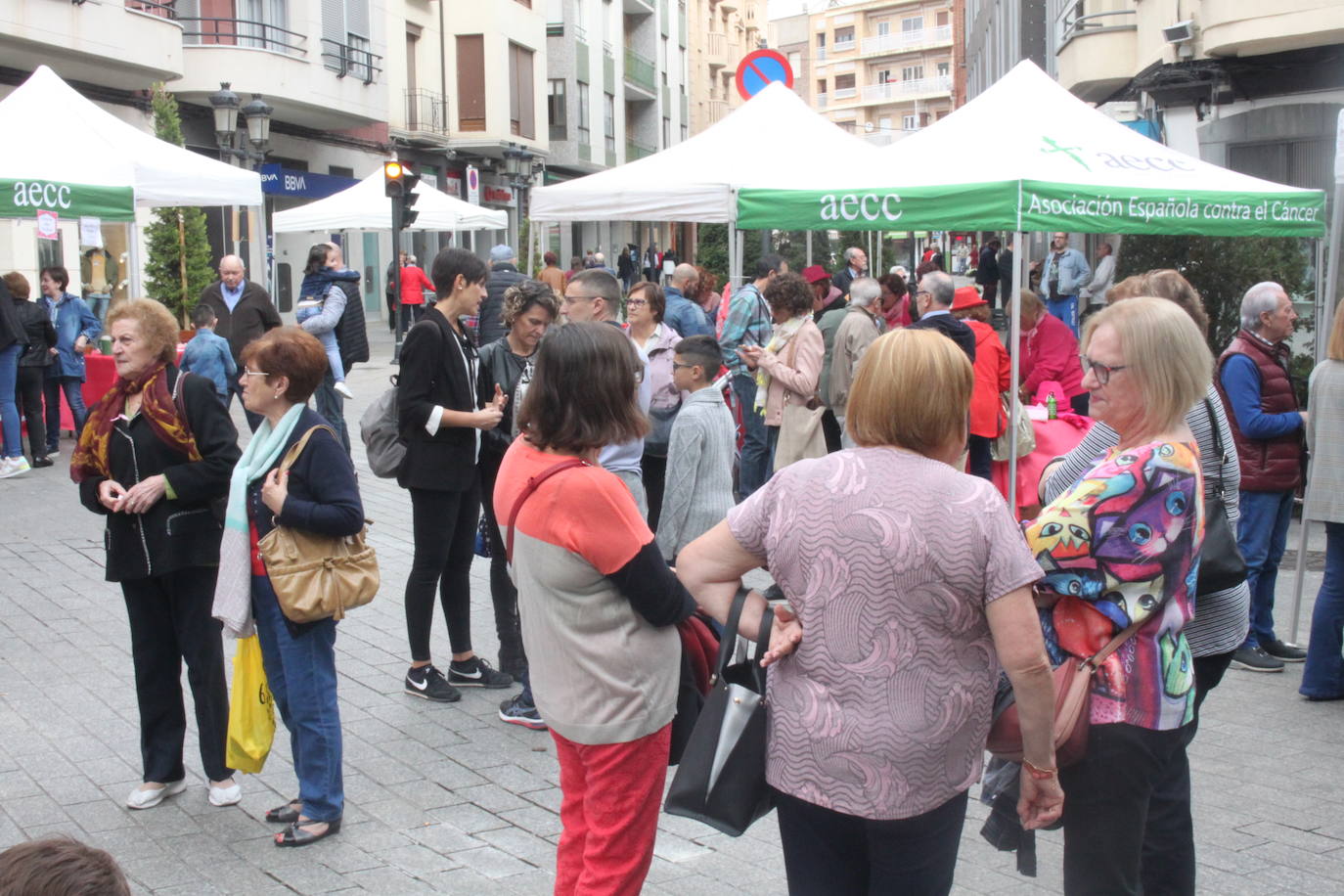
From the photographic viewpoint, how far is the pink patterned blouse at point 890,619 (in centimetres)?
238

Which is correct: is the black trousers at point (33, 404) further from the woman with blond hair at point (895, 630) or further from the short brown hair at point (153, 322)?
the woman with blond hair at point (895, 630)

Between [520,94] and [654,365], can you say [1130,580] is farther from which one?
[520,94]

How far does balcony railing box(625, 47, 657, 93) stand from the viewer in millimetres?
51781

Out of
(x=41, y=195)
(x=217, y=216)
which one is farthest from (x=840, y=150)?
(x=217, y=216)

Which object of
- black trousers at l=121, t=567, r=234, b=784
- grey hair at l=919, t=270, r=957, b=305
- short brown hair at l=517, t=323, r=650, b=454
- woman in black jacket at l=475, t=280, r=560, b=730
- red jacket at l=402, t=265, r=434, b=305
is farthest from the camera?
red jacket at l=402, t=265, r=434, b=305

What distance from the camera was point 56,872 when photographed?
1568 millimetres

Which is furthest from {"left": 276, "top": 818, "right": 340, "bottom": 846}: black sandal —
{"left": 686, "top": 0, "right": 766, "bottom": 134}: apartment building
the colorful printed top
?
{"left": 686, "top": 0, "right": 766, "bottom": 134}: apartment building

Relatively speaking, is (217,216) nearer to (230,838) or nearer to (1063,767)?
(230,838)

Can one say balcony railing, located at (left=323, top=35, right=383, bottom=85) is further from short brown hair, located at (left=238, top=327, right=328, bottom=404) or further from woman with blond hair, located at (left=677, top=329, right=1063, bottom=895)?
woman with blond hair, located at (left=677, top=329, right=1063, bottom=895)

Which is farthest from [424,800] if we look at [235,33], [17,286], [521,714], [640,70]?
[640,70]

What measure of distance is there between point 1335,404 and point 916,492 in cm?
406

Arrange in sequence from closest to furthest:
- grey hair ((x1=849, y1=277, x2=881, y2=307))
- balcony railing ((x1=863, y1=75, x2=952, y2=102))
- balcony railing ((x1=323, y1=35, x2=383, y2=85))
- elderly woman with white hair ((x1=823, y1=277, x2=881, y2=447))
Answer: elderly woman with white hair ((x1=823, y1=277, x2=881, y2=447)), grey hair ((x1=849, y1=277, x2=881, y2=307)), balcony railing ((x1=323, y1=35, x2=383, y2=85)), balcony railing ((x1=863, y1=75, x2=952, y2=102))

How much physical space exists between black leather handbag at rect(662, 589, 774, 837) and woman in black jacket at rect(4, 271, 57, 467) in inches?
420

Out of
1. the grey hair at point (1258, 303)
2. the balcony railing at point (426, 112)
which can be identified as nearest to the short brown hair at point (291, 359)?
the grey hair at point (1258, 303)
